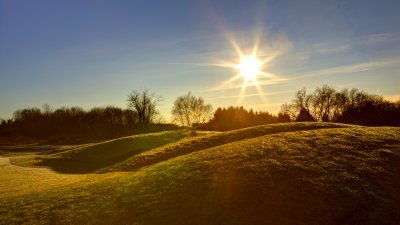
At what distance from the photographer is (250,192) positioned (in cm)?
2009

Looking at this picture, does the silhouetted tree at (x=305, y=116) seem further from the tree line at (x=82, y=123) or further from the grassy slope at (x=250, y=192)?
the grassy slope at (x=250, y=192)

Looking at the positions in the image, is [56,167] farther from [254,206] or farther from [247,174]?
[254,206]

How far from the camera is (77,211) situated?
19.5 m

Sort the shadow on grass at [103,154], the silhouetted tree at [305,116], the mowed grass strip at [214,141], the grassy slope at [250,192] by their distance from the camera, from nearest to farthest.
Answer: the grassy slope at [250,192]
the mowed grass strip at [214,141]
the shadow on grass at [103,154]
the silhouetted tree at [305,116]

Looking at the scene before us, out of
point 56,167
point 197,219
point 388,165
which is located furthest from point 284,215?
point 56,167

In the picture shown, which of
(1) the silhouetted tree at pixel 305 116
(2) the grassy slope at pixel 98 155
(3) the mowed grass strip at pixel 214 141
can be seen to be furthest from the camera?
(1) the silhouetted tree at pixel 305 116

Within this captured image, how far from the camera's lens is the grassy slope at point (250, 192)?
17.8 m

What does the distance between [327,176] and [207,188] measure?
22.7 feet

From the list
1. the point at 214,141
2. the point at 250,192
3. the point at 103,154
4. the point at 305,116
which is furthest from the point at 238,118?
the point at 250,192

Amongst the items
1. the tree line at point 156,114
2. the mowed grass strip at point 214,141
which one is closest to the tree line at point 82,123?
the tree line at point 156,114

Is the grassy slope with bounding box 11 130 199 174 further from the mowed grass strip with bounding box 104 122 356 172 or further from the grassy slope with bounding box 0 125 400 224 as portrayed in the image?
the grassy slope with bounding box 0 125 400 224

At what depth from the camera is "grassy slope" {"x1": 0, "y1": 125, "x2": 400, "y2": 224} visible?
1783cm

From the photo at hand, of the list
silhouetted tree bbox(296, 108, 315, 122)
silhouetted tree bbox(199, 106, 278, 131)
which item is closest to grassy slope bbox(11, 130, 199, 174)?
silhouetted tree bbox(199, 106, 278, 131)

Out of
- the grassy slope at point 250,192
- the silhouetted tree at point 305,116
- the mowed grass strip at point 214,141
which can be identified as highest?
the silhouetted tree at point 305,116
